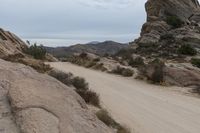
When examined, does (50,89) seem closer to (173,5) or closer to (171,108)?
(171,108)

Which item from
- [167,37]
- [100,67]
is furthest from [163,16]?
[100,67]

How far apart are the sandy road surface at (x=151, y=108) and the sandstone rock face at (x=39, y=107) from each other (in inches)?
159

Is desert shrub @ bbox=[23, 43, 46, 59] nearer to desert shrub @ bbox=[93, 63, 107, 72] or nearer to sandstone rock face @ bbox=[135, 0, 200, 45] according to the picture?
sandstone rock face @ bbox=[135, 0, 200, 45]

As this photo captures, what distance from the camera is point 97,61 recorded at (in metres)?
43.8

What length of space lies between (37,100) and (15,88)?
61cm

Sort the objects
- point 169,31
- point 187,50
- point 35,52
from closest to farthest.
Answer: point 187,50, point 35,52, point 169,31

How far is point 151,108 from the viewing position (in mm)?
17234

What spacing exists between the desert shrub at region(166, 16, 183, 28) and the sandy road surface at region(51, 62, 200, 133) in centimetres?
4120

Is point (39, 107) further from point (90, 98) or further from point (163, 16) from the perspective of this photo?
point (163, 16)

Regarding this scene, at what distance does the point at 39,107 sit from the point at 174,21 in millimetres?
58709

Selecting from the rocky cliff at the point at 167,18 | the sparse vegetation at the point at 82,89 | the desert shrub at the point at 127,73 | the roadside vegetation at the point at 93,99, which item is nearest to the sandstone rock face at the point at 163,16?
the rocky cliff at the point at 167,18

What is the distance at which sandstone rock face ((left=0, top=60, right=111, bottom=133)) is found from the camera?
8.04 metres

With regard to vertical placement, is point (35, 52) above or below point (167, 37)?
below

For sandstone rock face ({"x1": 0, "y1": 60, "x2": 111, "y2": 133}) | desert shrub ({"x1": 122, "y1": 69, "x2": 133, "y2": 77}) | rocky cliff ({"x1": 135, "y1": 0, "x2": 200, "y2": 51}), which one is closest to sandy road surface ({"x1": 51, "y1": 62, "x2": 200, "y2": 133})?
sandstone rock face ({"x1": 0, "y1": 60, "x2": 111, "y2": 133})
